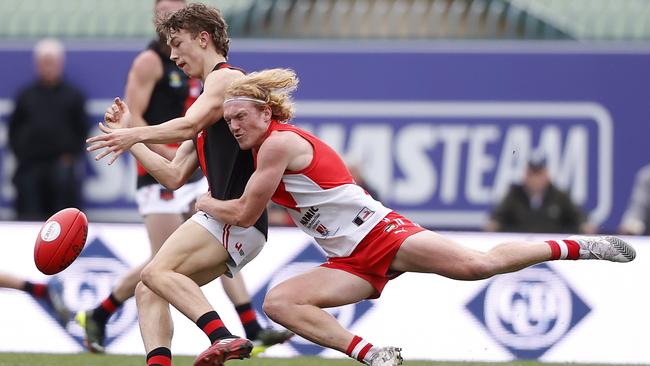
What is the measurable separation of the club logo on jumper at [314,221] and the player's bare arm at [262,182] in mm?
285

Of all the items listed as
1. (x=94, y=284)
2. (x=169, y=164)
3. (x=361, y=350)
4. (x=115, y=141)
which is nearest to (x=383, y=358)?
(x=361, y=350)

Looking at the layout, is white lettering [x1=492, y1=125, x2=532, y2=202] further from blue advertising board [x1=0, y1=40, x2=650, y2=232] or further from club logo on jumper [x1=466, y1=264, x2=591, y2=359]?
club logo on jumper [x1=466, y1=264, x2=591, y2=359]

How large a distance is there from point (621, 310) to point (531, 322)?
667 millimetres

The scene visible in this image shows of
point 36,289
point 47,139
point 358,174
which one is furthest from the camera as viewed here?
point 47,139

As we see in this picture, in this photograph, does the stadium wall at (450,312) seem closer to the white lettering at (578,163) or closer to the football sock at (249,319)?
the football sock at (249,319)

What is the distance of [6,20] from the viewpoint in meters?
14.2

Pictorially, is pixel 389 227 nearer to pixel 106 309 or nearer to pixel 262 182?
pixel 262 182

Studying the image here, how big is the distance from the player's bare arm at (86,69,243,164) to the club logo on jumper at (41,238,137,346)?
321 cm

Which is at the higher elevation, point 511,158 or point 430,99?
point 430,99

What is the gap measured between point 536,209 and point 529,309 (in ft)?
8.35

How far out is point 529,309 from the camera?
1005 cm

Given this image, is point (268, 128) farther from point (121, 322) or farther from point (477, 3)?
point (477, 3)

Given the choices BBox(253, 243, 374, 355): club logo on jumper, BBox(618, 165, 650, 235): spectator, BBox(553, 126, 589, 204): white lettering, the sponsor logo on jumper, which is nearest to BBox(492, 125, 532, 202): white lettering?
BBox(553, 126, 589, 204): white lettering

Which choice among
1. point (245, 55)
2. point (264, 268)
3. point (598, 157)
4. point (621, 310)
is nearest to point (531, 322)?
point (621, 310)
